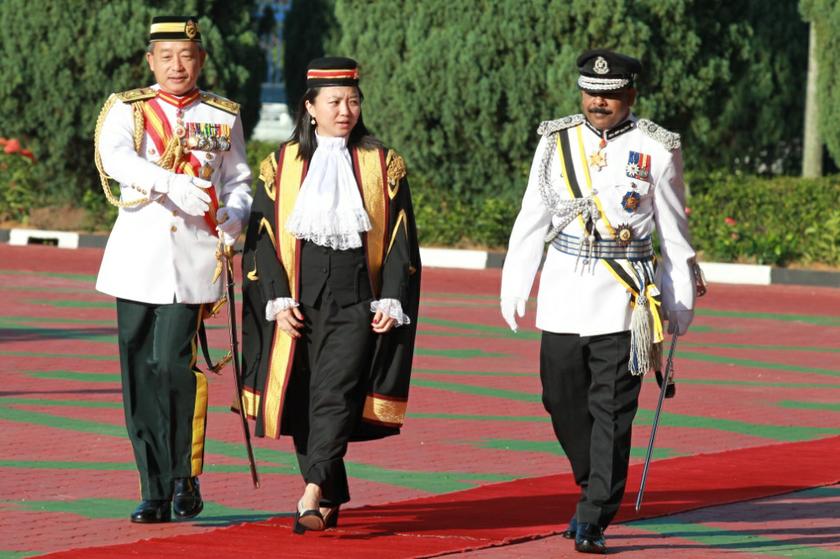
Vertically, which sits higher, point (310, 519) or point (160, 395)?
point (160, 395)

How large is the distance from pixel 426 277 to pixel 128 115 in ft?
44.3

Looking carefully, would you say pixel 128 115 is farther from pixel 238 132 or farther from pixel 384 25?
pixel 384 25

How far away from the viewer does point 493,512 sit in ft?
25.7

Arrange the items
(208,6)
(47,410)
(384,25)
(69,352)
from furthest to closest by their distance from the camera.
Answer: (208,6), (384,25), (69,352), (47,410)

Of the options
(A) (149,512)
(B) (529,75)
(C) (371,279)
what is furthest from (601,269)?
(B) (529,75)

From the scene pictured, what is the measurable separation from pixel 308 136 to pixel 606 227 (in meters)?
1.16

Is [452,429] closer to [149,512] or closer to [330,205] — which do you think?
[149,512]

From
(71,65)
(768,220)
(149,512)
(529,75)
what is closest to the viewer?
(149,512)

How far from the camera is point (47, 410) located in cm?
1058


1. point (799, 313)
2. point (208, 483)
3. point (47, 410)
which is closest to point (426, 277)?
point (799, 313)

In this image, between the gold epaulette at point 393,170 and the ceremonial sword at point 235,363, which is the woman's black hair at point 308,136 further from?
the ceremonial sword at point 235,363

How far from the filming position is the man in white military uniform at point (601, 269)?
7031mm

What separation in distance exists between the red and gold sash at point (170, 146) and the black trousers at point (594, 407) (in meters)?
1.36

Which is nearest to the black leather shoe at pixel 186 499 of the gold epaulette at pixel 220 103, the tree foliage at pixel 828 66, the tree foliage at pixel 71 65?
the gold epaulette at pixel 220 103
